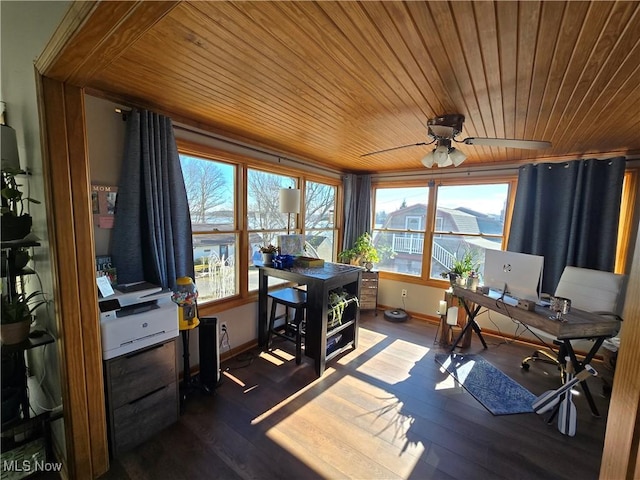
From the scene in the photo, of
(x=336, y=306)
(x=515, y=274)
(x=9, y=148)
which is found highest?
(x=9, y=148)

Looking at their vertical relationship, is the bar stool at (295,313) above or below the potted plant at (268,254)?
below

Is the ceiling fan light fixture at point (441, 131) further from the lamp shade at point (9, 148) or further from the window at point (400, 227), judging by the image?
the lamp shade at point (9, 148)

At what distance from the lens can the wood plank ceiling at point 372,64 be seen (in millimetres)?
1032

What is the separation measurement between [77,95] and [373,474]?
2589mm

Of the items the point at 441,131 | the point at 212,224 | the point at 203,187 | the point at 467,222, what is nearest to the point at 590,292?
the point at 467,222

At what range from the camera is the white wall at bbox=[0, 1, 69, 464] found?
1252 millimetres

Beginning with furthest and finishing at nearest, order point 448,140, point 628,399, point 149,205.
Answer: point 448,140 → point 149,205 → point 628,399

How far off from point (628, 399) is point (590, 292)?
2.88 meters

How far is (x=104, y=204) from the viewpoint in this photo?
76.9 inches

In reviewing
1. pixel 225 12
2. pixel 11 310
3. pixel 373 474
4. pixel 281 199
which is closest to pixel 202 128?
pixel 281 199

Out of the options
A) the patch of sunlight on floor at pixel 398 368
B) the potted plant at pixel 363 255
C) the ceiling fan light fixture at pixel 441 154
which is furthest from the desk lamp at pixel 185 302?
the potted plant at pixel 363 255

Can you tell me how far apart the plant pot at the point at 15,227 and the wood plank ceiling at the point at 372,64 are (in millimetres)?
808

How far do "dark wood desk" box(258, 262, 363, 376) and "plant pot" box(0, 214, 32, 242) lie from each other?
182cm

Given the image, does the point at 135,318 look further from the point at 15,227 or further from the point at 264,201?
the point at 264,201
